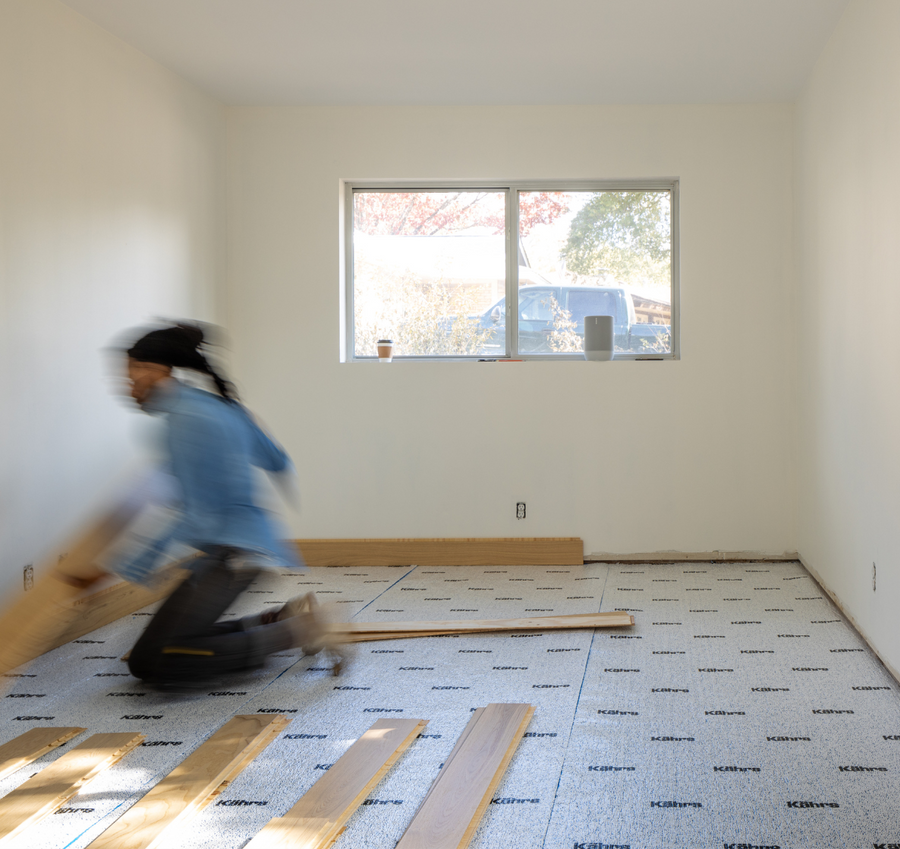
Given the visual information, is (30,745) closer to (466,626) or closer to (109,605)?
(109,605)

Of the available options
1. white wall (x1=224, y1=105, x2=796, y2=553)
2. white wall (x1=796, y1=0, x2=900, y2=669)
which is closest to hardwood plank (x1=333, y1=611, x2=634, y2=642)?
white wall (x1=796, y1=0, x2=900, y2=669)

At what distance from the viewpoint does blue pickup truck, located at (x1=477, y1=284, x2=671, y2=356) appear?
4.82 m

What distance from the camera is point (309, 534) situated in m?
4.83

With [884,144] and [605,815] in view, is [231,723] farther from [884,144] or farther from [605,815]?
[884,144]

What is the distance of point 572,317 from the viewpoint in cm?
483

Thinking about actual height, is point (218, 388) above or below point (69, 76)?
below

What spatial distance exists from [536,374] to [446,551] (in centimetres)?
114

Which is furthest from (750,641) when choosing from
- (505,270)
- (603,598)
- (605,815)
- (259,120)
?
(259,120)

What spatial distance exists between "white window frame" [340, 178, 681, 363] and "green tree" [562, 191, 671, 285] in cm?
5

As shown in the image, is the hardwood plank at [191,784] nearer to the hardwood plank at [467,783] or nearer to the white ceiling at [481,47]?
the hardwood plank at [467,783]

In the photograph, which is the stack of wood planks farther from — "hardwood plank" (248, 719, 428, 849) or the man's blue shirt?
the man's blue shirt

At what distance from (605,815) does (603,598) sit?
2.10m

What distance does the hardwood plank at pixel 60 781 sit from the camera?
1.77 metres

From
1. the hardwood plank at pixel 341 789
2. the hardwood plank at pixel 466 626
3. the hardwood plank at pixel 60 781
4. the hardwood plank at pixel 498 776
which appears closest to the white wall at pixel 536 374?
the hardwood plank at pixel 466 626
